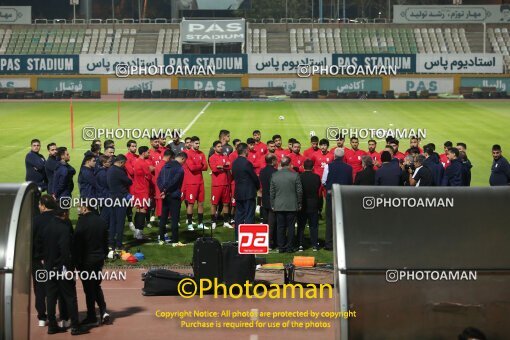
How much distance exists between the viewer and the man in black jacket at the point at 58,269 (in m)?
12.2

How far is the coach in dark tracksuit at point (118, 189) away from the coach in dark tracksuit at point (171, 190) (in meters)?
0.80

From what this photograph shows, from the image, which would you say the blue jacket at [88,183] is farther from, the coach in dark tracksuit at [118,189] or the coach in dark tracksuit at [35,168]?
the coach in dark tracksuit at [35,168]

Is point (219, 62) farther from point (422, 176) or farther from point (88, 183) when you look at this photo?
point (422, 176)

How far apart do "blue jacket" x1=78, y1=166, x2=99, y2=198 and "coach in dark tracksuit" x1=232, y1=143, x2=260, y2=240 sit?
2.56m

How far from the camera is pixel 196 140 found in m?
20.5

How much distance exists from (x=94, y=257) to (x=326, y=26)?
8846 centimetres

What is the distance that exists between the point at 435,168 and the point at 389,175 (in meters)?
1.85

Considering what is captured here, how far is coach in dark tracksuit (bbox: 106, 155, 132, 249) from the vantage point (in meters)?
17.4

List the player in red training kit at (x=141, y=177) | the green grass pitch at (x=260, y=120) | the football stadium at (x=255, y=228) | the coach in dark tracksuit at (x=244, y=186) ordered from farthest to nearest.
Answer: the green grass pitch at (x=260, y=120), the player in red training kit at (x=141, y=177), the coach in dark tracksuit at (x=244, y=186), the football stadium at (x=255, y=228)

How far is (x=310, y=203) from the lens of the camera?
58.0 feet

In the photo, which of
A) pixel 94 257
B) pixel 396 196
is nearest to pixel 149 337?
pixel 94 257

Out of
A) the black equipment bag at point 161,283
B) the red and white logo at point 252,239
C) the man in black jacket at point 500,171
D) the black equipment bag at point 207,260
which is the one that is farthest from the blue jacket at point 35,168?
the man in black jacket at point 500,171

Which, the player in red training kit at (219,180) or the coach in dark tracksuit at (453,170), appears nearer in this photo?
the coach in dark tracksuit at (453,170)

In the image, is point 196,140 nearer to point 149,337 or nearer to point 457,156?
point 457,156
